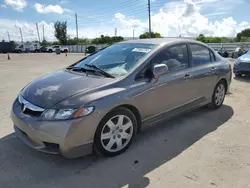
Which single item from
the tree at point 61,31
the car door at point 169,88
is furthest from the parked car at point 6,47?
the car door at point 169,88

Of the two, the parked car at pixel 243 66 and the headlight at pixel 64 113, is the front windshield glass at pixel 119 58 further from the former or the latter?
the parked car at pixel 243 66

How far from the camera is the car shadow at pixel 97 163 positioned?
270cm

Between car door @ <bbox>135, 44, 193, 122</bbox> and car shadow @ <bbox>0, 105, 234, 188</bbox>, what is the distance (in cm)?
42

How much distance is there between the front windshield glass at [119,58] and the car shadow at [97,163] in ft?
3.78

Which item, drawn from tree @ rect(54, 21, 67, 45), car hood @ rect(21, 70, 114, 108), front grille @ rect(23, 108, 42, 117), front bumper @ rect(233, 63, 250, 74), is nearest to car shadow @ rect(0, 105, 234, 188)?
front grille @ rect(23, 108, 42, 117)

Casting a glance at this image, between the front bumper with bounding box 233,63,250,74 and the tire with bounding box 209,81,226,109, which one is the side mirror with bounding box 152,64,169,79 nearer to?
the tire with bounding box 209,81,226,109

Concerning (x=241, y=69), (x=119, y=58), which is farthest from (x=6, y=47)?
(x=119, y=58)

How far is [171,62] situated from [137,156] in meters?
1.67

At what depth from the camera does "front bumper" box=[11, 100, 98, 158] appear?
273 cm

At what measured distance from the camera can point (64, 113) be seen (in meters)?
2.78

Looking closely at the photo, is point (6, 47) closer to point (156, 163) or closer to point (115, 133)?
point (115, 133)

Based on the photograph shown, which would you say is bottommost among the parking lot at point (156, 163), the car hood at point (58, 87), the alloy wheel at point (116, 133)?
the parking lot at point (156, 163)

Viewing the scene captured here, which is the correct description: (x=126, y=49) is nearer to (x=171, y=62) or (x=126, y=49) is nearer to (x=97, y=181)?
(x=171, y=62)

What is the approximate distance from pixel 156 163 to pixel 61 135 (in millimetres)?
1261
